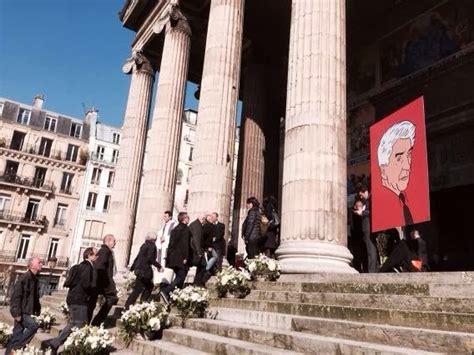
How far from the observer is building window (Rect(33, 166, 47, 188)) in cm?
3878

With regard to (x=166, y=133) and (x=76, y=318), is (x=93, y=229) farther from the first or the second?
(x=76, y=318)

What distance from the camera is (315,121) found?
799 cm

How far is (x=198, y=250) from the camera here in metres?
8.19

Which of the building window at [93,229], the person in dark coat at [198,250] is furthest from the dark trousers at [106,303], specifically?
the building window at [93,229]

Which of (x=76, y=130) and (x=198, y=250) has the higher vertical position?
(x=76, y=130)

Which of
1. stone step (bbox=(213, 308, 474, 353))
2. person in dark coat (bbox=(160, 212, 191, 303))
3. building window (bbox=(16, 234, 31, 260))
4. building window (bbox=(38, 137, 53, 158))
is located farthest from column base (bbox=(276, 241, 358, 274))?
building window (bbox=(38, 137, 53, 158))

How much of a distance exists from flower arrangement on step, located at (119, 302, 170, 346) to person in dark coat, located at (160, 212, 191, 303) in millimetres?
1248

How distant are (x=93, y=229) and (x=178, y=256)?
3382cm

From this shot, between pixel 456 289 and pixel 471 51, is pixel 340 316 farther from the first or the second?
pixel 471 51

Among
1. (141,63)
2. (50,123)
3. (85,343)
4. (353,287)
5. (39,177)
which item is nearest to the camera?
(85,343)

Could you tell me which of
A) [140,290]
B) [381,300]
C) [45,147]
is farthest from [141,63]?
[45,147]

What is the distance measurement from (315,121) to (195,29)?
31.6 feet

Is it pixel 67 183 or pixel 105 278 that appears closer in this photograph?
pixel 105 278

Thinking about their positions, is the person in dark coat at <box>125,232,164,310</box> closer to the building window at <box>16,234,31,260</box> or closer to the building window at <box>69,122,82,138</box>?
the building window at <box>16,234,31,260</box>
